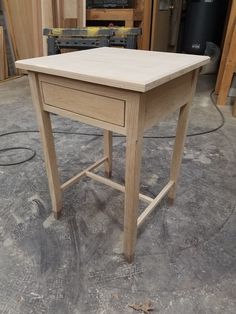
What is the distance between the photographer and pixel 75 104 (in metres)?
0.79

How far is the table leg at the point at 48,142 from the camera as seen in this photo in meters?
0.87

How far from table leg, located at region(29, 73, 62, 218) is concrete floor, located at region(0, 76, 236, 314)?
13 centimetres

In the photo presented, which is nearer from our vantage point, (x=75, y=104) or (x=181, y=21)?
(x=75, y=104)

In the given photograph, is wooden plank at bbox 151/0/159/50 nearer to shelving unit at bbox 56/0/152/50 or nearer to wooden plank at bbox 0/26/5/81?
shelving unit at bbox 56/0/152/50

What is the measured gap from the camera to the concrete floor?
0.87 m

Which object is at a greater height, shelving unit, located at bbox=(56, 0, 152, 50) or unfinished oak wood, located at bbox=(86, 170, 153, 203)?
shelving unit, located at bbox=(56, 0, 152, 50)

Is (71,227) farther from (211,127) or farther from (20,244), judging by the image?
(211,127)

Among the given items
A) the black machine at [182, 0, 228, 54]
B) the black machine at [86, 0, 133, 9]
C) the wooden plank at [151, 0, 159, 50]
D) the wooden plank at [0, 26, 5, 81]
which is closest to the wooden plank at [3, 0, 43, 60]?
the wooden plank at [0, 26, 5, 81]

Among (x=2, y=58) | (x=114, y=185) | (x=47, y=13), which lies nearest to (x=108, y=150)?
(x=114, y=185)

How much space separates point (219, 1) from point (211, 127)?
247 cm

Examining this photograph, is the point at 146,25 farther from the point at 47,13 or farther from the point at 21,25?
the point at 21,25

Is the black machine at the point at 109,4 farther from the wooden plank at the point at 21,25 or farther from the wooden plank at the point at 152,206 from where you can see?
the wooden plank at the point at 152,206

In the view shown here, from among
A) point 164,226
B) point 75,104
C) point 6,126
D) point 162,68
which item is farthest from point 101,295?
point 6,126

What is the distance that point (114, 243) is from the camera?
3.53ft
